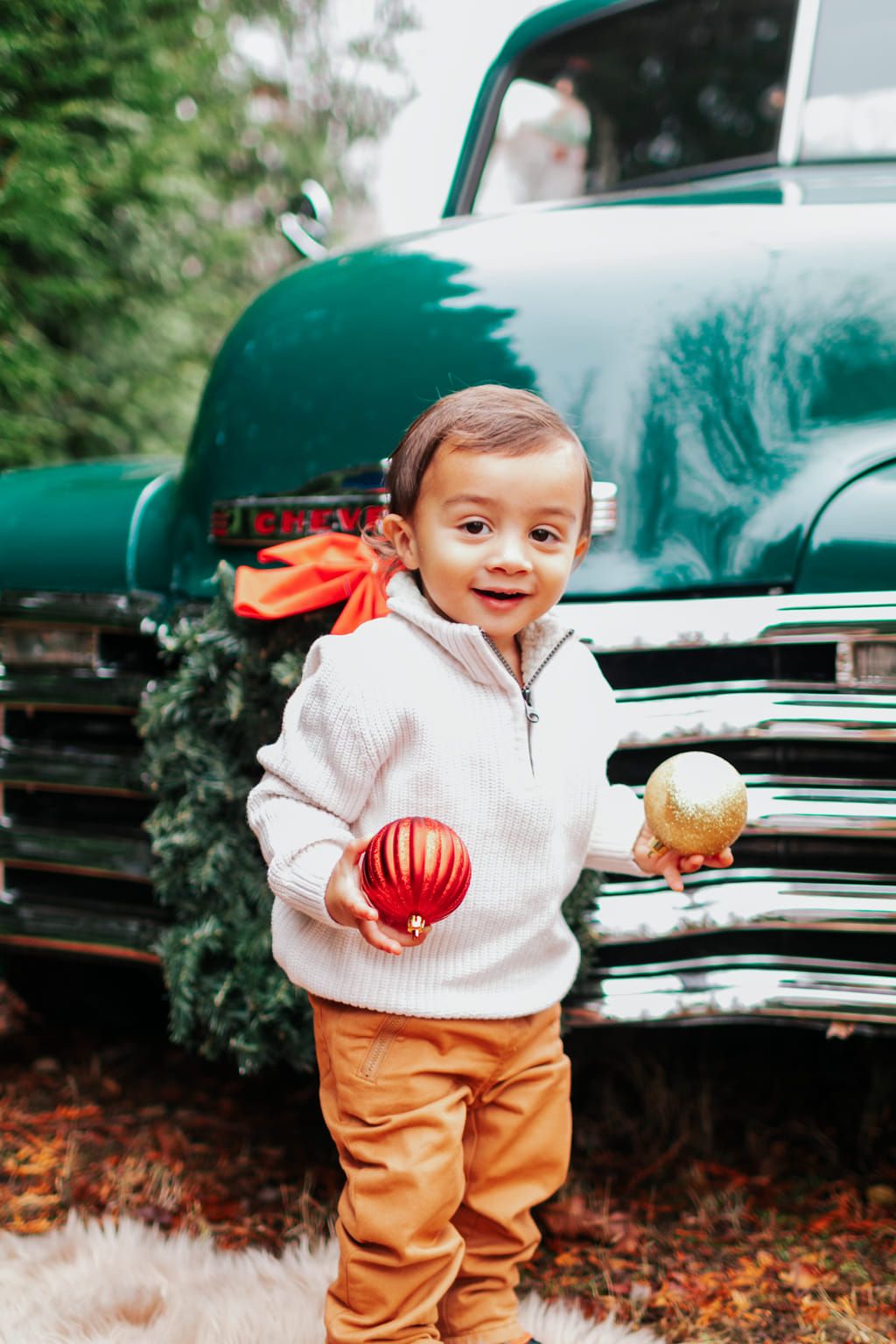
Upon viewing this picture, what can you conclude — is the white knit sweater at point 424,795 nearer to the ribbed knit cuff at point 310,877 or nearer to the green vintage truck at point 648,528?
the ribbed knit cuff at point 310,877

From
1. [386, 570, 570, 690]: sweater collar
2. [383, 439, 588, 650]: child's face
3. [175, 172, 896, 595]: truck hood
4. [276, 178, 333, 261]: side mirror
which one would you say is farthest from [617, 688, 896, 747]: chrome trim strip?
[276, 178, 333, 261]: side mirror

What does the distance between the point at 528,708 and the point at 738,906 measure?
527 millimetres

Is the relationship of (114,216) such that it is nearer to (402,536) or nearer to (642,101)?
(642,101)

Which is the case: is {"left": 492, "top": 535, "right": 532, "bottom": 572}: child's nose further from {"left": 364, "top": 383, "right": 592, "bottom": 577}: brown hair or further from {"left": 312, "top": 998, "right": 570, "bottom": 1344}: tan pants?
{"left": 312, "top": 998, "right": 570, "bottom": 1344}: tan pants

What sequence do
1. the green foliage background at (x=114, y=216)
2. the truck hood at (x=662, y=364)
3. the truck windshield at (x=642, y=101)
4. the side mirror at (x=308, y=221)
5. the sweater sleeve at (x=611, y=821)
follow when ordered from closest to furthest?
1. the sweater sleeve at (x=611, y=821)
2. the truck hood at (x=662, y=364)
3. the truck windshield at (x=642, y=101)
4. the side mirror at (x=308, y=221)
5. the green foliage background at (x=114, y=216)

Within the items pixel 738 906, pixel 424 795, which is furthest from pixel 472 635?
pixel 738 906

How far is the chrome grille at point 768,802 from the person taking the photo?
1751 millimetres

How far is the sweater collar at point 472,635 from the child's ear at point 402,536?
0.04 metres

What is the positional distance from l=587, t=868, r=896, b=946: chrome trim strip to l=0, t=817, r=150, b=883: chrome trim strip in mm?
833

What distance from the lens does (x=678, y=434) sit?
1883mm

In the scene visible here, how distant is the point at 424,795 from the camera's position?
144 cm

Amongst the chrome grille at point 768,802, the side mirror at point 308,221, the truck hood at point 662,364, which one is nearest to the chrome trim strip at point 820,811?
the chrome grille at point 768,802

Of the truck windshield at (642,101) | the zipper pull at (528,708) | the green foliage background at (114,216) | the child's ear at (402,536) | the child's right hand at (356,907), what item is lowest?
the child's right hand at (356,907)

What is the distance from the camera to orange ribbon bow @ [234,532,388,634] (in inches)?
68.6
